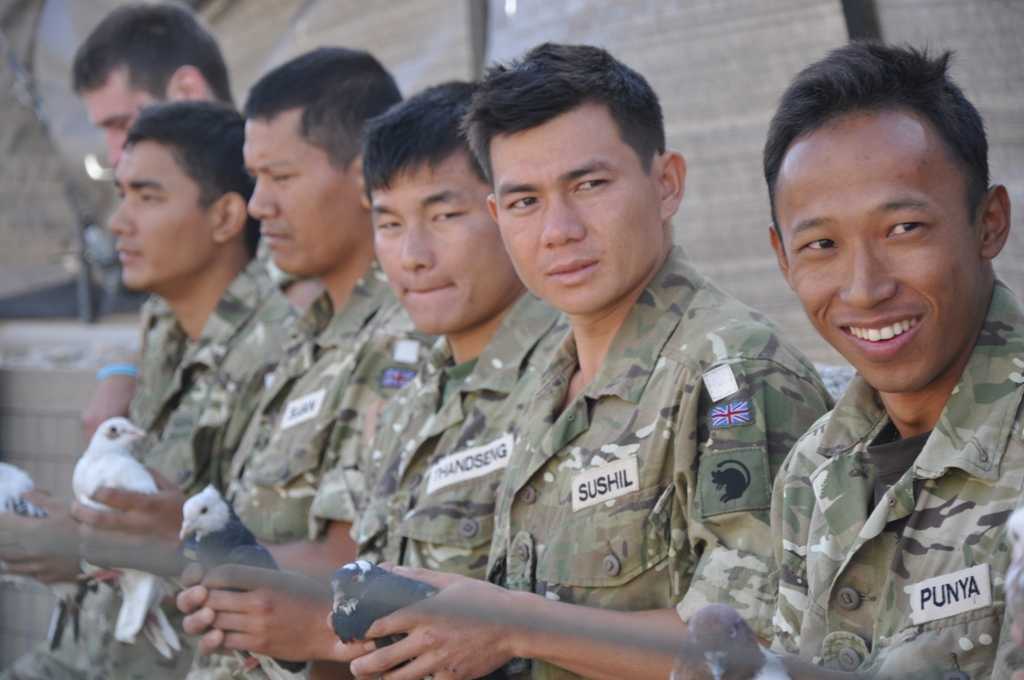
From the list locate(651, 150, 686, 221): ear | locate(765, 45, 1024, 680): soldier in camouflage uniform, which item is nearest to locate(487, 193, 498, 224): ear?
locate(651, 150, 686, 221): ear

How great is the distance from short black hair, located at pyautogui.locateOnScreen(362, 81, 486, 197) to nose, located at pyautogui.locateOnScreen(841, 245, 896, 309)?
120cm

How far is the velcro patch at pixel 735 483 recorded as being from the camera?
2.10 meters

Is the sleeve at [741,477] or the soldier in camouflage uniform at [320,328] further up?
the soldier in camouflage uniform at [320,328]

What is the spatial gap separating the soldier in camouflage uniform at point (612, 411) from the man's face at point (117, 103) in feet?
8.89

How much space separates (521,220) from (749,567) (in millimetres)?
759

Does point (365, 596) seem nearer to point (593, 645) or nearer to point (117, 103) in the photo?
point (593, 645)

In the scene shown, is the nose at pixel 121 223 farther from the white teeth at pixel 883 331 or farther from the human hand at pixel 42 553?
the white teeth at pixel 883 331

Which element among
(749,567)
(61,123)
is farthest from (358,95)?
(61,123)

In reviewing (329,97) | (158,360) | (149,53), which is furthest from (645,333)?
(149,53)

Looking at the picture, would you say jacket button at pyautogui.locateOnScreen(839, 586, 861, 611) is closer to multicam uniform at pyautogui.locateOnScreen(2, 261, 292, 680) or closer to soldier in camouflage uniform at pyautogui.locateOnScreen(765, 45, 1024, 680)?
soldier in camouflage uniform at pyautogui.locateOnScreen(765, 45, 1024, 680)

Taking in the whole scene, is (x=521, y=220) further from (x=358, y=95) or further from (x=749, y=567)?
(x=358, y=95)

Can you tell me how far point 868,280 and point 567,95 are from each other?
796 millimetres

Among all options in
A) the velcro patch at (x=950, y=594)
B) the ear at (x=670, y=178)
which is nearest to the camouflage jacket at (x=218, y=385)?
the ear at (x=670, y=178)

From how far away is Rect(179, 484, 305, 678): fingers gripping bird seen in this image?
270 centimetres
